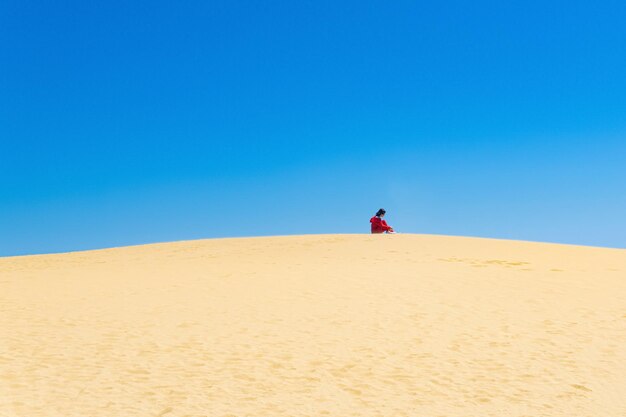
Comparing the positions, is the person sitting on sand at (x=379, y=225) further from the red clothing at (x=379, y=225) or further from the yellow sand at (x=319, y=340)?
the yellow sand at (x=319, y=340)

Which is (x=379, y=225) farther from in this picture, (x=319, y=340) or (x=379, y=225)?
(x=319, y=340)

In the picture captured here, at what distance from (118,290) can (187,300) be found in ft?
9.10

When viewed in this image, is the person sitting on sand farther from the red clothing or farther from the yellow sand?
the yellow sand

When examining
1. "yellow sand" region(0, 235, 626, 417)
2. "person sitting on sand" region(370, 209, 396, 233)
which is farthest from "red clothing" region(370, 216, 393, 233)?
"yellow sand" region(0, 235, 626, 417)

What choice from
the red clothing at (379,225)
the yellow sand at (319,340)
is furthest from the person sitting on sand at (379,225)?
the yellow sand at (319,340)

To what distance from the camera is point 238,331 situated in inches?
404

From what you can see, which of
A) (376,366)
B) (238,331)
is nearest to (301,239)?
(238,331)

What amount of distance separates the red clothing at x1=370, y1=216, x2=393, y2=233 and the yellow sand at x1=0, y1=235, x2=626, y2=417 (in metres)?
5.18

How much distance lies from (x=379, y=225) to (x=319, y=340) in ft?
48.7

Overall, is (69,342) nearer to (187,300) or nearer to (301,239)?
(187,300)

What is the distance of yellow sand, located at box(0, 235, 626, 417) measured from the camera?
22.7ft

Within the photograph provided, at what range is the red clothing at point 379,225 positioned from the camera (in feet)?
78.9

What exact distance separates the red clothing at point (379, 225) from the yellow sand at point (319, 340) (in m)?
5.18

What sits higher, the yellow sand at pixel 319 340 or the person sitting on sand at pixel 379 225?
the person sitting on sand at pixel 379 225
